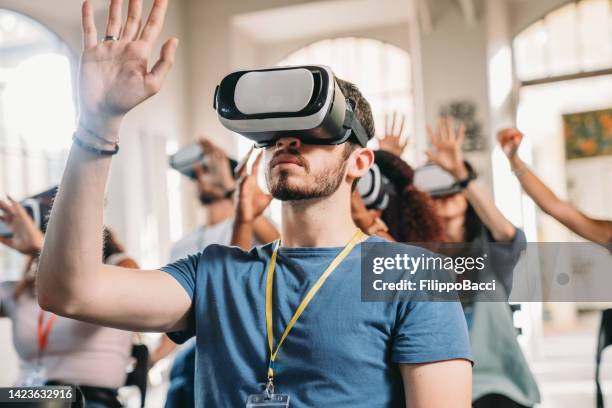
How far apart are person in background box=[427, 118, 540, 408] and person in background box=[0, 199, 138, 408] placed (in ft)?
3.11

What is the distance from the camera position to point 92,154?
2.69ft

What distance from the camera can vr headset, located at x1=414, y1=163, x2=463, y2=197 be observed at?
1.88 meters

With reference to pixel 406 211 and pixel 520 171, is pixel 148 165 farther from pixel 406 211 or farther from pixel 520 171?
pixel 520 171

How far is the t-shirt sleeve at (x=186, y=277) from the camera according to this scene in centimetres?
106

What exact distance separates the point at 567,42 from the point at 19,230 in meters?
1.72

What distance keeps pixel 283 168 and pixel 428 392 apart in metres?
0.41

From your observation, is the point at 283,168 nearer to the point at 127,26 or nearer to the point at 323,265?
the point at 323,265

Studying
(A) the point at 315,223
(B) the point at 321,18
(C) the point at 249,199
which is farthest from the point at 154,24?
(B) the point at 321,18

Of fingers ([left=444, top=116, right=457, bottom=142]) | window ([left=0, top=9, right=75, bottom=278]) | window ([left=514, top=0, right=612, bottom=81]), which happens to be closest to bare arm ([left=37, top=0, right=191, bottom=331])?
fingers ([left=444, top=116, right=457, bottom=142])

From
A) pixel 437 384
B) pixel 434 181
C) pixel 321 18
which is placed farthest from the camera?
pixel 321 18

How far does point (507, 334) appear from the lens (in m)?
1.68

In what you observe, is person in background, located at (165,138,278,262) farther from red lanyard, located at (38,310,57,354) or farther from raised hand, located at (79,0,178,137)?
raised hand, located at (79,0,178,137)

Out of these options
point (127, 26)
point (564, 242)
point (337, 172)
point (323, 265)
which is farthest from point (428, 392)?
point (564, 242)

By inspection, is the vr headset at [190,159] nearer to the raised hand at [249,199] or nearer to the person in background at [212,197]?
the person in background at [212,197]
